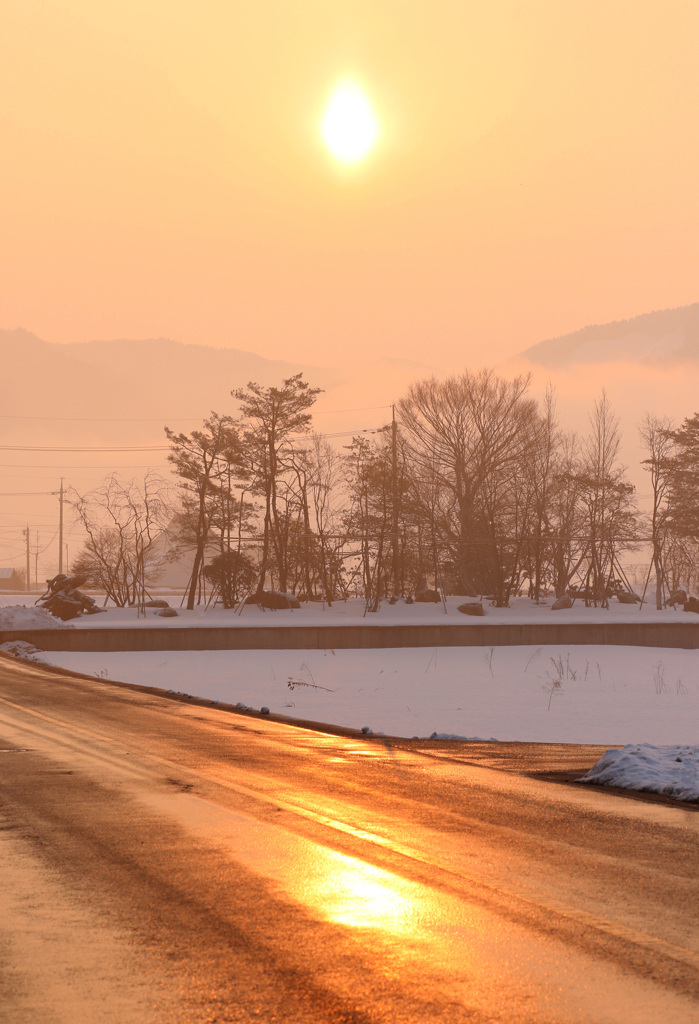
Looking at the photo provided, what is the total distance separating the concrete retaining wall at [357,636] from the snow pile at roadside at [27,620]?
42 cm

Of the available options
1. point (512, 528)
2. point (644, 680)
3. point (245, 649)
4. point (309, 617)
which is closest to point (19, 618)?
point (245, 649)

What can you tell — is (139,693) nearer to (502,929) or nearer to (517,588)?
(502,929)

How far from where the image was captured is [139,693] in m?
19.0

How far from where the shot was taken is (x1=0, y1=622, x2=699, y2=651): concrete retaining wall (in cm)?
3105

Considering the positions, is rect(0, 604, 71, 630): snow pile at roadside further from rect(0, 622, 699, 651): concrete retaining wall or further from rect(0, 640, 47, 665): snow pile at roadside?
rect(0, 640, 47, 665): snow pile at roadside

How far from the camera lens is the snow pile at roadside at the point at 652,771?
8.95m

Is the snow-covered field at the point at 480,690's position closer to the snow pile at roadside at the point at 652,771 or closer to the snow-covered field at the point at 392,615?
the snow pile at roadside at the point at 652,771

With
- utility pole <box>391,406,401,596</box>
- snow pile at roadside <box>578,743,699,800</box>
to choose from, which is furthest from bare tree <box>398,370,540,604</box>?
snow pile at roadside <box>578,743,699,800</box>

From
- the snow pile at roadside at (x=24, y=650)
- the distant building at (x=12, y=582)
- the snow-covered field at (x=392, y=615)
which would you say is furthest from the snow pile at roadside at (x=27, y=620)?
the distant building at (x=12, y=582)

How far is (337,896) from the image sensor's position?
17.3 ft

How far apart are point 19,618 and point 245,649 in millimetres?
8782

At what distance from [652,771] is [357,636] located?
22.5 m

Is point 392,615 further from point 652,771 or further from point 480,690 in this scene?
point 652,771

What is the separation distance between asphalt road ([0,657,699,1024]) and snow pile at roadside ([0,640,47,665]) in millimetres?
19246
